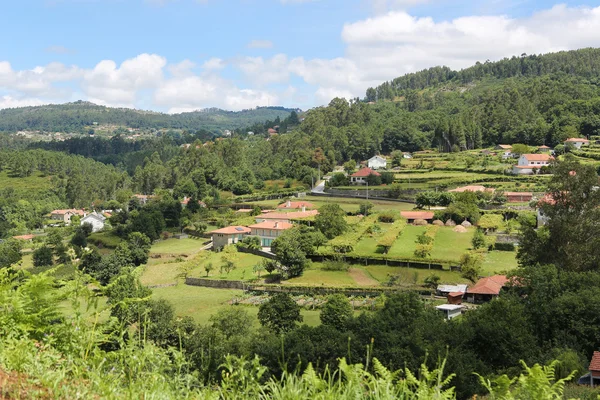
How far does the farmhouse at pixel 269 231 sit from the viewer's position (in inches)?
1602

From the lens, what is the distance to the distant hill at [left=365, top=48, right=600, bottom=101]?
369 feet

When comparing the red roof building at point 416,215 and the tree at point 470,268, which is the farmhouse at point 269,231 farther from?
the tree at point 470,268

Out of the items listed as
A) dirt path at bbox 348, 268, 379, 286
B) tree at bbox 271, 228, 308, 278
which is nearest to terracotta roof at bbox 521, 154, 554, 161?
dirt path at bbox 348, 268, 379, 286

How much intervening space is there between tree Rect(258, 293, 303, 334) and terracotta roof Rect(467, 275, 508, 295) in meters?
8.74

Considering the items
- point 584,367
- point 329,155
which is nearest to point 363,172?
point 329,155

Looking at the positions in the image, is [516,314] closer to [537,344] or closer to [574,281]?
[537,344]

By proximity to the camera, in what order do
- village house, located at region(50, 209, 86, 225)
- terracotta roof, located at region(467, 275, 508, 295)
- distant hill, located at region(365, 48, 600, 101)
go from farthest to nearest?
1. distant hill, located at region(365, 48, 600, 101)
2. village house, located at region(50, 209, 86, 225)
3. terracotta roof, located at region(467, 275, 508, 295)

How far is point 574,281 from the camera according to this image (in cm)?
1855

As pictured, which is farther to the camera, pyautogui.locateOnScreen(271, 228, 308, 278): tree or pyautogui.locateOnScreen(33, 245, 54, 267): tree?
pyautogui.locateOnScreen(33, 245, 54, 267): tree

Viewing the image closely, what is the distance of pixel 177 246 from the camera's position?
46.7 metres

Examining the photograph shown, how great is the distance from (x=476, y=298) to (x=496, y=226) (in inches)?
483

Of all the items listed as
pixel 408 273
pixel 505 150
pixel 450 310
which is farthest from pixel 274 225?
pixel 505 150

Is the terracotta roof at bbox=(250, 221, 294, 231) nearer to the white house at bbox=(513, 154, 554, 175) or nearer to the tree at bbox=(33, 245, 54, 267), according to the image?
the tree at bbox=(33, 245, 54, 267)

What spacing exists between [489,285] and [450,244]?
27.9 ft
